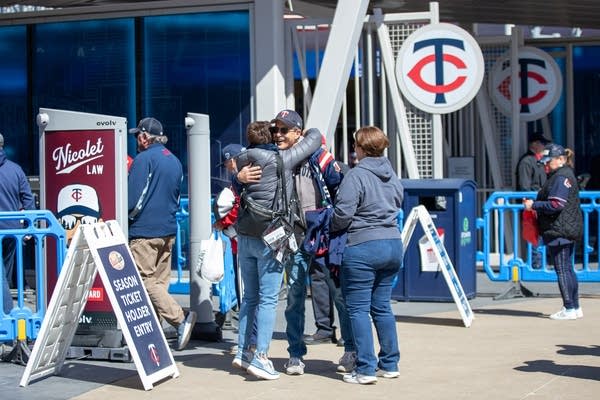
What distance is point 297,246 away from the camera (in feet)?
26.7

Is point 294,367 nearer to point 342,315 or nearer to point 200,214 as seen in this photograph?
point 342,315

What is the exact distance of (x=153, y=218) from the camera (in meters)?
9.49

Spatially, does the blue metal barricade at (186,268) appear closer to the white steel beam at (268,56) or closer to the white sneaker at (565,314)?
the white steel beam at (268,56)

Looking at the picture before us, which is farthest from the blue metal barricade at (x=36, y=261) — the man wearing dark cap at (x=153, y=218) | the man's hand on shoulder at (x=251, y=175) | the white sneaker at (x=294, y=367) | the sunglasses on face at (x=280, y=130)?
the white sneaker at (x=294, y=367)

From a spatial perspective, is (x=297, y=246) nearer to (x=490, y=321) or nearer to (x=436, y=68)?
(x=490, y=321)

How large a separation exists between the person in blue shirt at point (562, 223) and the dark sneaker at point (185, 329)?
3634mm

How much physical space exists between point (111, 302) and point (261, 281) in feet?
3.43

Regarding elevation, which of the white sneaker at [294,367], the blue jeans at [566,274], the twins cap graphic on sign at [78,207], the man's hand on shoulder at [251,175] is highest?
the man's hand on shoulder at [251,175]

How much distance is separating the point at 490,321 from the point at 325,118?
3387mm

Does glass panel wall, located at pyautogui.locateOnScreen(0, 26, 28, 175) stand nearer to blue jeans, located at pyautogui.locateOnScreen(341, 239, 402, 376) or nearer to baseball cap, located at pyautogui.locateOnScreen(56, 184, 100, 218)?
baseball cap, located at pyautogui.locateOnScreen(56, 184, 100, 218)

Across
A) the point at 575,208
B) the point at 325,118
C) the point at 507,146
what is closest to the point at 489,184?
the point at 507,146

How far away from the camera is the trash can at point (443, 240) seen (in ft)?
39.5

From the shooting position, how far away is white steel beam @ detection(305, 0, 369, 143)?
13078 millimetres

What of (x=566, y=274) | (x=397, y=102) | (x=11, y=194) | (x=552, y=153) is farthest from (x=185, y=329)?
(x=397, y=102)
